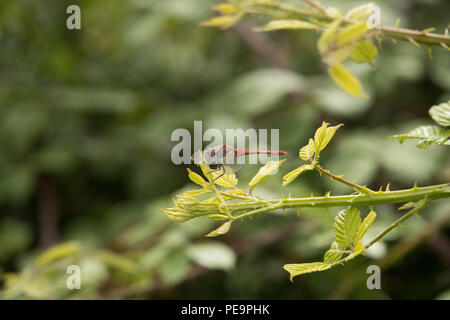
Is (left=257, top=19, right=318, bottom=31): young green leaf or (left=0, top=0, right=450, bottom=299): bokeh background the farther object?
(left=0, top=0, right=450, bottom=299): bokeh background

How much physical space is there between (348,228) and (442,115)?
153 millimetres

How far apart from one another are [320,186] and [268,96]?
286mm

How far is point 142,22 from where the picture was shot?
134 cm

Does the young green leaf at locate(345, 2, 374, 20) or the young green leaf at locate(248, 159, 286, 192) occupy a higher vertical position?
the young green leaf at locate(345, 2, 374, 20)

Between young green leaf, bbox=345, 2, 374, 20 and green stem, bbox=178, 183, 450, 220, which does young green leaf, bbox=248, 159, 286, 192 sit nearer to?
green stem, bbox=178, 183, 450, 220

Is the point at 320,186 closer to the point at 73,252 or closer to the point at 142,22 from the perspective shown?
the point at 73,252

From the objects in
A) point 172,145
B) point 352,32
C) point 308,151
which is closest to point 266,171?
point 308,151

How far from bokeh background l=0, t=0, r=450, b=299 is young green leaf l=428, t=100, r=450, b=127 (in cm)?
31

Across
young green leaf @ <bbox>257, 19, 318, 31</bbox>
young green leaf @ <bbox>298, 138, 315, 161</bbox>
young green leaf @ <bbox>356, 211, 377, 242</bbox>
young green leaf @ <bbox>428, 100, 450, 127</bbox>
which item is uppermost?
young green leaf @ <bbox>257, 19, 318, 31</bbox>

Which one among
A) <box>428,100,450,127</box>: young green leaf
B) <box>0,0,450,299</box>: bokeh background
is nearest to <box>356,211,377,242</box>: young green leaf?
<box>428,100,450,127</box>: young green leaf

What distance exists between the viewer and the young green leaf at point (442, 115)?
409mm

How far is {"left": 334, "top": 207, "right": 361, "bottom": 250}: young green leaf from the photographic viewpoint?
0.38 m

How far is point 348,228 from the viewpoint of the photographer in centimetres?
39

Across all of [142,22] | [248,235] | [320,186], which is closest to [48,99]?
[142,22]
